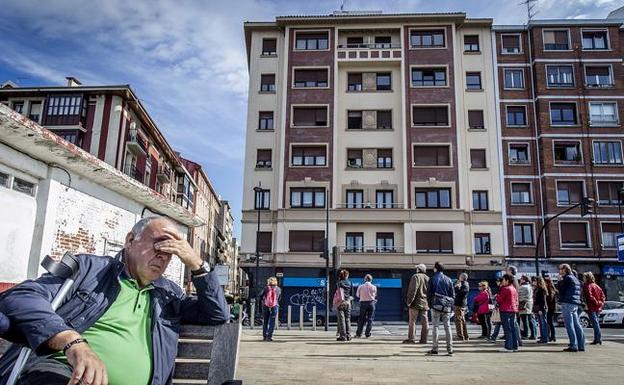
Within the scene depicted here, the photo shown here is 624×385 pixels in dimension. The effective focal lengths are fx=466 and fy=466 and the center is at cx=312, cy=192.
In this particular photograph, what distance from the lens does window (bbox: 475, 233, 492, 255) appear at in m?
30.4

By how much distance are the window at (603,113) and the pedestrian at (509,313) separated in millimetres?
28780

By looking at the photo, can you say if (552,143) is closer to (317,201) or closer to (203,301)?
(317,201)

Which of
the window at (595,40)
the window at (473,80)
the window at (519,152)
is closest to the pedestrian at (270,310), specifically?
the window at (519,152)

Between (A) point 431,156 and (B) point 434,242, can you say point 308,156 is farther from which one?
(B) point 434,242

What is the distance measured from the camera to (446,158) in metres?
31.8

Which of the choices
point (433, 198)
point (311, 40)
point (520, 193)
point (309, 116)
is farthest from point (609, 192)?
point (311, 40)

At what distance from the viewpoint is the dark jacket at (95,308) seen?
1.90 meters

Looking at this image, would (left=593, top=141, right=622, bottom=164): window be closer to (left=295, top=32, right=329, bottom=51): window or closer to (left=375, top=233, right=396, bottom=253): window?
(left=375, top=233, right=396, bottom=253): window

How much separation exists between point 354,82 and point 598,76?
58.1 ft

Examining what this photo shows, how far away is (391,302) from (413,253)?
340 cm

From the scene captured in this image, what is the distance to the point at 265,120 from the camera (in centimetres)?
3322

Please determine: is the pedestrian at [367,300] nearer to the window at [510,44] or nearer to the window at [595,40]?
the window at [510,44]

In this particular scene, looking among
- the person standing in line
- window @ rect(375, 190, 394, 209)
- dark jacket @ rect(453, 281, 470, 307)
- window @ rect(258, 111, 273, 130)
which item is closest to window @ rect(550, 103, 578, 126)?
window @ rect(375, 190, 394, 209)

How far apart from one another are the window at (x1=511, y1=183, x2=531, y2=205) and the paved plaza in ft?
74.8
